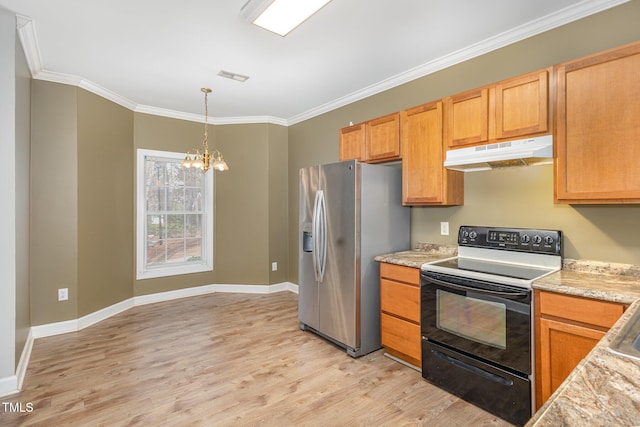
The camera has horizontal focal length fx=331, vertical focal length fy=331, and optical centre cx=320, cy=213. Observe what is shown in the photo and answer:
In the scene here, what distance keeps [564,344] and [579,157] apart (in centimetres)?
112

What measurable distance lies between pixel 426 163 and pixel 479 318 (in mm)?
1352

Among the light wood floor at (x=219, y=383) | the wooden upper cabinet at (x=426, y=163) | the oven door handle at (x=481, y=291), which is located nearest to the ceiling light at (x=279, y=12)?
the wooden upper cabinet at (x=426, y=163)

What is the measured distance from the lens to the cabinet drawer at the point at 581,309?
65.0 inches

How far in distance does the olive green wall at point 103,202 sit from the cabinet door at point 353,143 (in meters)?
2.83

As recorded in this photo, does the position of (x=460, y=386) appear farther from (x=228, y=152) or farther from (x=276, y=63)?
(x=228, y=152)

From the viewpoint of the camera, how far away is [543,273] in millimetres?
2184

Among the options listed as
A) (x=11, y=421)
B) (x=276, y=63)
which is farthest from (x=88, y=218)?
(x=276, y=63)

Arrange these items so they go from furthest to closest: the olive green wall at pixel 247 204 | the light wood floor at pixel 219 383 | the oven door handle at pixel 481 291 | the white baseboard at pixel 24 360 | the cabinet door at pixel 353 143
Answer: the olive green wall at pixel 247 204, the cabinet door at pixel 353 143, the white baseboard at pixel 24 360, the light wood floor at pixel 219 383, the oven door handle at pixel 481 291

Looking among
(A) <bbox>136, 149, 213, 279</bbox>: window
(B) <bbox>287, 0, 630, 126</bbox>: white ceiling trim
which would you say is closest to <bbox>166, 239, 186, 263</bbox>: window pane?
(A) <bbox>136, 149, 213, 279</bbox>: window

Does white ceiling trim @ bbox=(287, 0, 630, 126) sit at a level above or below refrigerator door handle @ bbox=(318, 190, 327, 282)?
above

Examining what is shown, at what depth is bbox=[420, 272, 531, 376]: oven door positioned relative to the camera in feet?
6.47

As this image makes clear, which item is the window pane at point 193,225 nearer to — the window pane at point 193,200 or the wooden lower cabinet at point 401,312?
the window pane at point 193,200

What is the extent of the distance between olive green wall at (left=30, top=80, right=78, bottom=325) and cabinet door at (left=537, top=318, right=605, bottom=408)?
4.26 meters

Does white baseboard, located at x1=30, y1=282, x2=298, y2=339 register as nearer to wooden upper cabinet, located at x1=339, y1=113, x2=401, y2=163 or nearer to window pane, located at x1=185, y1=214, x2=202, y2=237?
window pane, located at x1=185, y1=214, x2=202, y2=237
